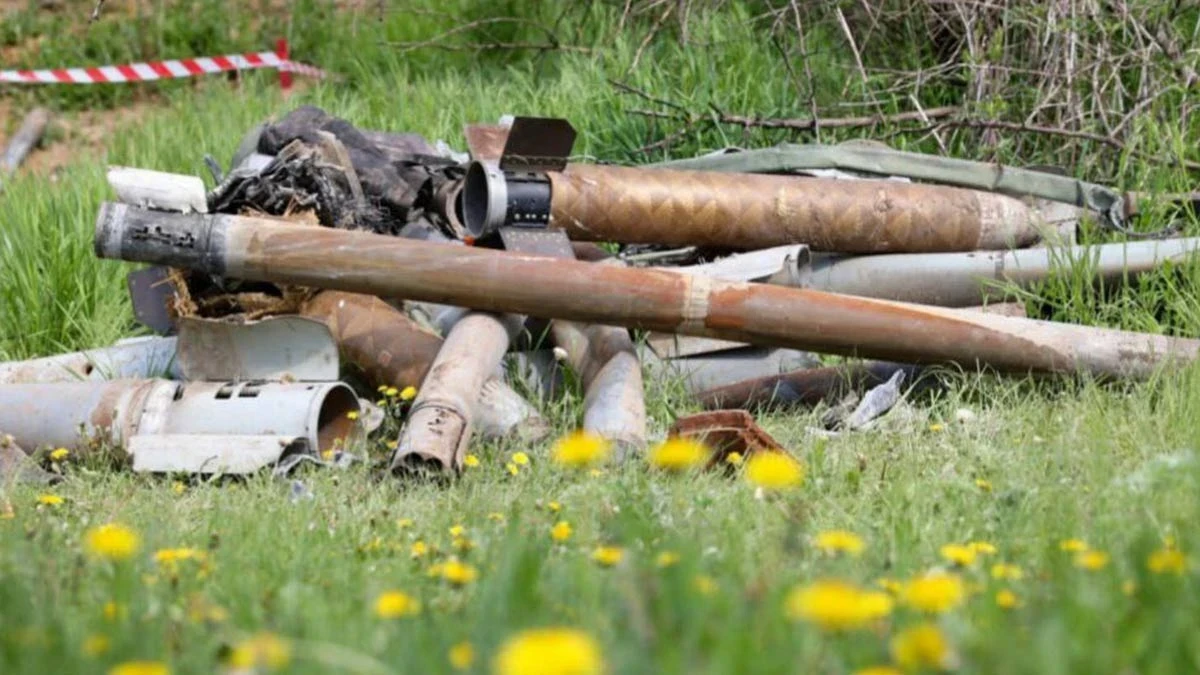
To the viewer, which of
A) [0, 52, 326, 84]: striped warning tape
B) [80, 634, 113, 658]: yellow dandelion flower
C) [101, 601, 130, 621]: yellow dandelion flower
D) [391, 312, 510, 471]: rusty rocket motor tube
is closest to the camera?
[80, 634, 113, 658]: yellow dandelion flower

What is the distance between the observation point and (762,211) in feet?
18.4

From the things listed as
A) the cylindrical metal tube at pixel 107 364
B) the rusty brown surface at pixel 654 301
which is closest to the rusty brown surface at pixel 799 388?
the rusty brown surface at pixel 654 301

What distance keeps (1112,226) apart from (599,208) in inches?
68.7

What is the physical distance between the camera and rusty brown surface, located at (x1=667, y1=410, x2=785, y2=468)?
4.31m

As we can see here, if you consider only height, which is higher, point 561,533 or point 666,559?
point 666,559

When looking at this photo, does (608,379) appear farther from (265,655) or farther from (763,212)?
(265,655)

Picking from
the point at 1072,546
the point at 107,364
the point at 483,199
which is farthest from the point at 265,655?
the point at 107,364

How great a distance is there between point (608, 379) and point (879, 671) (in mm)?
3039

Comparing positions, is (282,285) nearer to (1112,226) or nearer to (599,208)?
(599,208)

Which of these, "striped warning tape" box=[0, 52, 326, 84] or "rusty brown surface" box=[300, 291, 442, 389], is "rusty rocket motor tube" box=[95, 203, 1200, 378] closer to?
"rusty brown surface" box=[300, 291, 442, 389]

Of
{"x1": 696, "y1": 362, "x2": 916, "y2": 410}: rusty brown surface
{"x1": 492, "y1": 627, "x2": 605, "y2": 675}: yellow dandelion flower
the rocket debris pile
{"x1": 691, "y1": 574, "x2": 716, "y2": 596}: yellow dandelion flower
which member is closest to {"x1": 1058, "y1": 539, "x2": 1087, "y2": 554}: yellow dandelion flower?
{"x1": 691, "y1": 574, "x2": 716, "y2": 596}: yellow dandelion flower

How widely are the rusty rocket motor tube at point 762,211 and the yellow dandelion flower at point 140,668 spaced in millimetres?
3483

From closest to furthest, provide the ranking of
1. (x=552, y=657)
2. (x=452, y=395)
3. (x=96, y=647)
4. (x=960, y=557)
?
1. (x=552, y=657)
2. (x=96, y=647)
3. (x=960, y=557)
4. (x=452, y=395)

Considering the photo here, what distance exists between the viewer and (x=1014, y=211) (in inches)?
227
